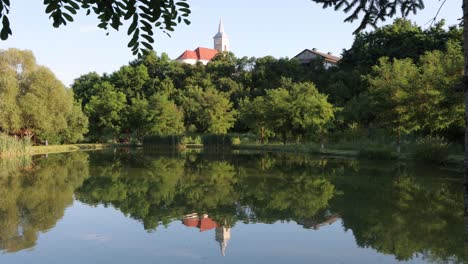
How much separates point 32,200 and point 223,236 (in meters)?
6.77

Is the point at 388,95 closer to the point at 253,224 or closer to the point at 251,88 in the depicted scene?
the point at 253,224

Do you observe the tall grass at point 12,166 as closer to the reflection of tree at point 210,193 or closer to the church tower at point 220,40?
the reflection of tree at point 210,193

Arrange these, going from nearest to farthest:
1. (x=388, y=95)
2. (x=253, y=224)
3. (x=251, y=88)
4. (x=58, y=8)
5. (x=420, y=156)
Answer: (x=58, y=8) → (x=253, y=224) → (x=420, y=156) → (x=388, y=95) → (x=251, y=88)

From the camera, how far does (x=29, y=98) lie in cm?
3322

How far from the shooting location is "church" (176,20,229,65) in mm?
83975

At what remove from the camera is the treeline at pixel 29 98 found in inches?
Result: 1261

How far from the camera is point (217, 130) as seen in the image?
42.1 m

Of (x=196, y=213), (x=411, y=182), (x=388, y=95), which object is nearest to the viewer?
(x=196, y=213)

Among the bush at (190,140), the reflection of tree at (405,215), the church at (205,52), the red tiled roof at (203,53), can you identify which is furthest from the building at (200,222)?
the red tiled roof at (203,53)

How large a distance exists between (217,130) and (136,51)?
129 feet

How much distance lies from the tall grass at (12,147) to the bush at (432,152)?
23068mm

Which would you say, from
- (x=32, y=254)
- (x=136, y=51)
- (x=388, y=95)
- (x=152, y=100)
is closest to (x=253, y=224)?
(x=32, y=254)

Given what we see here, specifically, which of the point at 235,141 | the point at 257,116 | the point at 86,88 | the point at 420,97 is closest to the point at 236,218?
the point at 420,97

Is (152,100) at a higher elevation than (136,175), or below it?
higher
